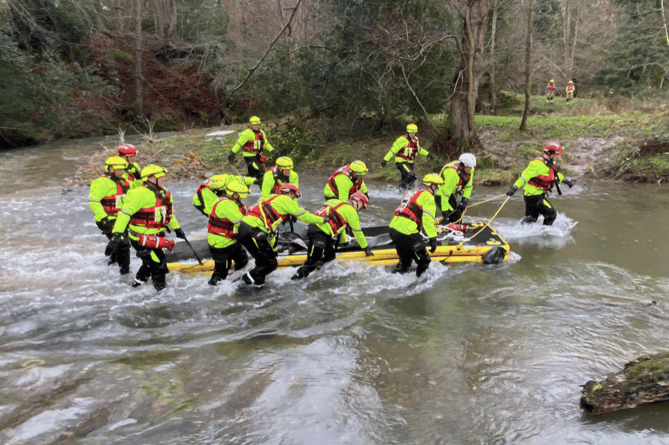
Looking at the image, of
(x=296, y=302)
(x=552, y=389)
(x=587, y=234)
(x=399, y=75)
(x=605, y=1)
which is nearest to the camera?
(x=552, y=389)

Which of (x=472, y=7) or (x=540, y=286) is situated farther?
(x=472, y=7)

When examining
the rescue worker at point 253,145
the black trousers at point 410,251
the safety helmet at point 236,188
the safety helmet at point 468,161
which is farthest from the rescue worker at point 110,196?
the safety helmet at point 468,161

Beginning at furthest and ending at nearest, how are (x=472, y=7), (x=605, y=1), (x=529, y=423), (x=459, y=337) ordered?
(x=605, y=1), (x=472, y=7), (x=459, y=337), (x=529, y=423)

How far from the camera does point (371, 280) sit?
7.23m

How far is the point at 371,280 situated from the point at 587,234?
4.75m

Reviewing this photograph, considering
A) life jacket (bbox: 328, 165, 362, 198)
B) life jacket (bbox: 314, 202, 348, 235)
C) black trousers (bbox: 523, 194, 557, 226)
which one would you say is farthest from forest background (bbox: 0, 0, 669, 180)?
black trousers (bbox: 523, 194, 557, 226)

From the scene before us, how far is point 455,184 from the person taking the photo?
28.3 feet

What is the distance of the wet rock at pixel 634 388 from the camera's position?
3.82 meters

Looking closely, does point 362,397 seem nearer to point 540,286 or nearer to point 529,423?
point 529,423

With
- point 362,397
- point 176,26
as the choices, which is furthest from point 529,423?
point 176,26

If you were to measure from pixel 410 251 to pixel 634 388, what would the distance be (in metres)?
3.44

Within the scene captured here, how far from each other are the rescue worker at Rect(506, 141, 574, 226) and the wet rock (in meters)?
4.61

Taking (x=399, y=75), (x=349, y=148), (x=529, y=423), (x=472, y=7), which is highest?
(x=472, y=7)

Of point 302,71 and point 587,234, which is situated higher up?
point 302,71
